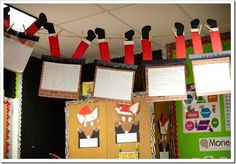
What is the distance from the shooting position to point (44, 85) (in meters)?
2.62

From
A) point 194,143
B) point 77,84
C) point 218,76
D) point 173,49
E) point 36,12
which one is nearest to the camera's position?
point 218,76

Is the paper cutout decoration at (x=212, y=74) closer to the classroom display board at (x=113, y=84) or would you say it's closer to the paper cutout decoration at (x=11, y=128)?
the classroom display board at (x=113, y=84)

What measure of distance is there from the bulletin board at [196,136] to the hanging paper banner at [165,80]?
2275 millimetres

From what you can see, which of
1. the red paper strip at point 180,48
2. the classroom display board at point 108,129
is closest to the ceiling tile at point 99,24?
the classroom display board at point 108,129

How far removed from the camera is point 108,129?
16.7 feet

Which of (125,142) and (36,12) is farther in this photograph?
(125,142)

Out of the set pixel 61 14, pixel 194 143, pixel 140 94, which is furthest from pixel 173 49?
pixel 61 14

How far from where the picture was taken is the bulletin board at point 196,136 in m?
4.61

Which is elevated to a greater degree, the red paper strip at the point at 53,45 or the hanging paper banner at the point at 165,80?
the red paper strip at the point at 53,45

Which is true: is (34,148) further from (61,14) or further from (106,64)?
(106,64)

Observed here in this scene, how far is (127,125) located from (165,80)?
95.9 inches

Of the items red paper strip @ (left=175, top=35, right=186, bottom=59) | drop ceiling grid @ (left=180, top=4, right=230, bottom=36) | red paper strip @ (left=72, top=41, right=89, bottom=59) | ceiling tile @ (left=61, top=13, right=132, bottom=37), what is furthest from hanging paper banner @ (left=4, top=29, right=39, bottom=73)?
drop ceiling grid @ (left=180, top=4, right=230, bottom=36)

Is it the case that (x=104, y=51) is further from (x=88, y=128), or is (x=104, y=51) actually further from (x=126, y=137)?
(x=88, y=128)

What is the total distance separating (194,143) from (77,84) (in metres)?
2.66
